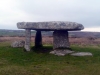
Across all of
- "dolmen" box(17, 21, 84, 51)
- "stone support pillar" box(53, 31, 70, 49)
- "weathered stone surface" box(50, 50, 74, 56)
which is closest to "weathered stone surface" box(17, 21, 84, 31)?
"dolmen" box(17, 21, 84, 51)

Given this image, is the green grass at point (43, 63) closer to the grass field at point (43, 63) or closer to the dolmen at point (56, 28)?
the grass field at point (43, 63)

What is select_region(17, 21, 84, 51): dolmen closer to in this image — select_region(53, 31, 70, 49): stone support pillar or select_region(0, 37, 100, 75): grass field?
select_region(53, 31, 70, 49): stone support pillar

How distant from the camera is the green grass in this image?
60.0 ft

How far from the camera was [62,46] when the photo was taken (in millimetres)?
27031

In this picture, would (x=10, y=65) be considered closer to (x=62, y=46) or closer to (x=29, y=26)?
(x=29, y=26)

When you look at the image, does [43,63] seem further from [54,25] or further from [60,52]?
[54,25]

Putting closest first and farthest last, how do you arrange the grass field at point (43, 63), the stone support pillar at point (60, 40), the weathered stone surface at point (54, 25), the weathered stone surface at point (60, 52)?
the grass field at point (43, 63) < the weathered stone surface at point (54, 25) < the weathered stone surface at point (60, 52) < the stone support pillar at point (60, 40)

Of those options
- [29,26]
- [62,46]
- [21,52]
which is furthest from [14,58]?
[62,46]

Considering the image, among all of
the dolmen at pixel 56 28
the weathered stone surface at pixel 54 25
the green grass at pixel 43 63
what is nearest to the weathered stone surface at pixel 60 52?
the green grass at pixel 43 63

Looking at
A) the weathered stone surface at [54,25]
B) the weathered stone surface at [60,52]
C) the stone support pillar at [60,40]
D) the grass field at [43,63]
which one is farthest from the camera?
the stone support pillar at [60,40]

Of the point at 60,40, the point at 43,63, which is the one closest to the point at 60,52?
the point at 60,40

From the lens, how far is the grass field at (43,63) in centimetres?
1825

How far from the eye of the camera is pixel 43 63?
69.9ft

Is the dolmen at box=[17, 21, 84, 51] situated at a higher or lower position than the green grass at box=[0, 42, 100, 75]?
higher
